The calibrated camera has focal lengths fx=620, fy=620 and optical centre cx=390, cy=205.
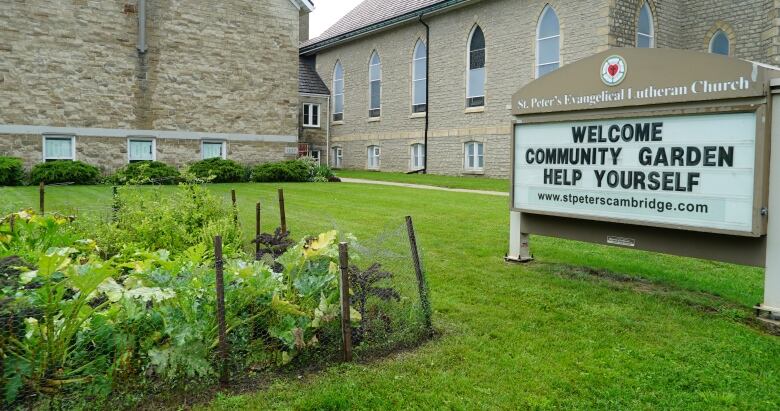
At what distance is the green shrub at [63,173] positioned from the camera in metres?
22.3

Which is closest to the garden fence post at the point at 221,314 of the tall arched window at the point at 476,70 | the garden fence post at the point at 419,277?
the garden fence post at the point at 419,277

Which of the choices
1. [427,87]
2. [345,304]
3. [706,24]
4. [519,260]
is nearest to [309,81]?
[427,87]

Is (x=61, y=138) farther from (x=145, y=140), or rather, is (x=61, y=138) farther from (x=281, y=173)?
(x=281, y=173)

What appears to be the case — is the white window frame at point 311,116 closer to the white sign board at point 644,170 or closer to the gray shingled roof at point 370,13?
the gray shingled roof at point 370,13

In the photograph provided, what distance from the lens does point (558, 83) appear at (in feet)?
25.8

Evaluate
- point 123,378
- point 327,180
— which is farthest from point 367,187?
point 123,378

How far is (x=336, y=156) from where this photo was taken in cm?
4106

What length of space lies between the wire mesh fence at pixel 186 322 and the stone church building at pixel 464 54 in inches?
823

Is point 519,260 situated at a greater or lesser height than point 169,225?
lesser

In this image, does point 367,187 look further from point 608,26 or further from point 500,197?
point 608,26

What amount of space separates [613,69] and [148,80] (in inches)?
901

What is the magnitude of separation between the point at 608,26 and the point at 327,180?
41.2 feet

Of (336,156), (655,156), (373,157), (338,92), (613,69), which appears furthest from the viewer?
(336,156)

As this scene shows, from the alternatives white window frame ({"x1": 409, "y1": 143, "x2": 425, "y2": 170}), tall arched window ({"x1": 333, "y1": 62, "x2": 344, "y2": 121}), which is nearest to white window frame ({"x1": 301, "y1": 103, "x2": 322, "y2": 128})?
tall arched window ({"x1": 333, "y1": 62, "x2": 344, "y2": 121})
